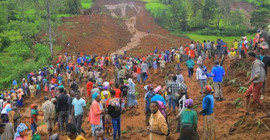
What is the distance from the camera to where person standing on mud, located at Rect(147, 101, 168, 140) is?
4.93 meters

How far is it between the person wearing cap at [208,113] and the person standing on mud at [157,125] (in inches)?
58.8

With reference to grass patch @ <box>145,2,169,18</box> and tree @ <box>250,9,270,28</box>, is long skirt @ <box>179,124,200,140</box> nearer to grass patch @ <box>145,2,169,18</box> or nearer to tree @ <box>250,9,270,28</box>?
tree @ <box>250,9,270,28</box>

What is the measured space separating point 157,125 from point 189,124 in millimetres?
666

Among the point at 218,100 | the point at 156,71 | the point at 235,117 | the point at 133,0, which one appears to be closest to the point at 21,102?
the point at 156,71

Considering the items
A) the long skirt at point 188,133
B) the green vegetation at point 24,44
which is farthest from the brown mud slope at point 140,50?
the green vegetation at point 24,44

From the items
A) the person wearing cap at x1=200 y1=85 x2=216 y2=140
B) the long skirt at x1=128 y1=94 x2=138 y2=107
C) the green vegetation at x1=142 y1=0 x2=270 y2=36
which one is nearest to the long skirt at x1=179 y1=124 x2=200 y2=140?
the person wearing cap at x1=200 y1=85 x2=216 y2=140

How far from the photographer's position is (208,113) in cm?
614

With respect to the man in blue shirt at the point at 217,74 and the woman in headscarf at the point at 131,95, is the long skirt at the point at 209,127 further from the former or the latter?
the woman in headscarf at the point at 131,95

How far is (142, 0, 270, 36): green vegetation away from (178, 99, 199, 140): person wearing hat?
4401 cm

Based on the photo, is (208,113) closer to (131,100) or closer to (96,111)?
(96,111)

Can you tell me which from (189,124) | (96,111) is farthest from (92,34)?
(189,124)

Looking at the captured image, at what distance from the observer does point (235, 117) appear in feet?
27.1

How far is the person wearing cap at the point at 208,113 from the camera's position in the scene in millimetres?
5995

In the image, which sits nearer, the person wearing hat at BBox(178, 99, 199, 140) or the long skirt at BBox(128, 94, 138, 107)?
the person wearing hat at BBox(178, 99, 199, 140)
